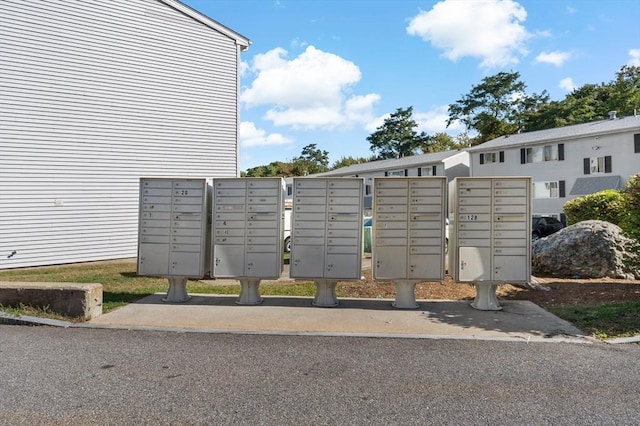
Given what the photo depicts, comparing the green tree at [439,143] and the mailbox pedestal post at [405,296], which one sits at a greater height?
the green tree at [439,143]

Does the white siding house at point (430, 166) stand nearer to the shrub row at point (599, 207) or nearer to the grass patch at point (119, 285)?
the shrub row at point (599, 207)

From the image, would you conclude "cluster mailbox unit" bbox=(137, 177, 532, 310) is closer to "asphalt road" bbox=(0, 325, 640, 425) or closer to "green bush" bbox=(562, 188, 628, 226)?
"asphalt road" bbox=(0, 325, 640, 425)

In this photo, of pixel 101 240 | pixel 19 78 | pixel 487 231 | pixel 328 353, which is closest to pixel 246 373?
pixel 328 353

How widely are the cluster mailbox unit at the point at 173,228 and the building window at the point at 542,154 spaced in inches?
1047

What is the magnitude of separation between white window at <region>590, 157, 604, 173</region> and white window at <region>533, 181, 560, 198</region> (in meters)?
2.32

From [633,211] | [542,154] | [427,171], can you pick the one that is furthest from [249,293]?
[427,171]

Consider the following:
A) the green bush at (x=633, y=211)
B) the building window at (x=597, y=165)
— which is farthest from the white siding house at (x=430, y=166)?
the green bush at (x=633, y=211)

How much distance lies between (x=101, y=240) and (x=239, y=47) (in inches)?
310

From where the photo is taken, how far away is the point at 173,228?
6750 millimetres

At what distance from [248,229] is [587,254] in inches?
282

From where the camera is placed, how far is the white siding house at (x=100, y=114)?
11.7 metres

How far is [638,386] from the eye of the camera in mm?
3619

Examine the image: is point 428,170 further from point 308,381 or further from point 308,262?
point 308,381

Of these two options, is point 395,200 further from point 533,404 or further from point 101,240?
point 101,240
